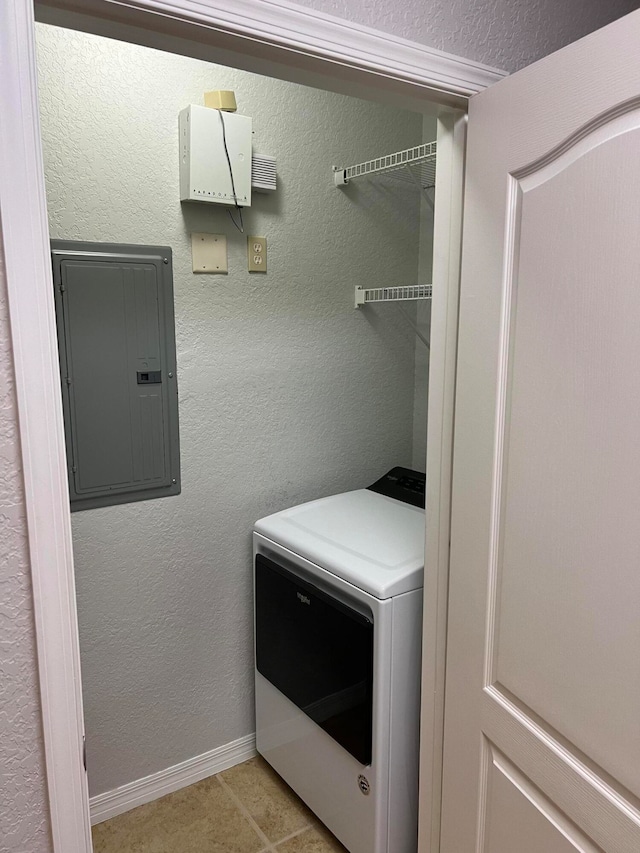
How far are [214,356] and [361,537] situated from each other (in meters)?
0.70

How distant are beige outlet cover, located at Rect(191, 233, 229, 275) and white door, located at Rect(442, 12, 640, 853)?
3.05 ft

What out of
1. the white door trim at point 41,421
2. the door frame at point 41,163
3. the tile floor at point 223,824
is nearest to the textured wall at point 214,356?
the tile floor at point 223,824

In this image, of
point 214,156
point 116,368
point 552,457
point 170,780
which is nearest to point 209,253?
point 214,156

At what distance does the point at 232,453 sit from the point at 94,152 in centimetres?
94

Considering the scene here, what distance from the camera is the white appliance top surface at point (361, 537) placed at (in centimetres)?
157

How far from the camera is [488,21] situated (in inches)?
44.3

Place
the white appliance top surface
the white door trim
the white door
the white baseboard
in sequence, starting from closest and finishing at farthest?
the white door trim, the white door, the white appliance top surface, the white baseboard

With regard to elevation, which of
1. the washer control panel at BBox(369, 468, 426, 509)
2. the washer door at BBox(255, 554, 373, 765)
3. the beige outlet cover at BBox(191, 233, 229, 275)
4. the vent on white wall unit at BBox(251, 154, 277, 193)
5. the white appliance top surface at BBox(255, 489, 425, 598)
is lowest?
the washer door at BBox(255, 554, 373, 765)

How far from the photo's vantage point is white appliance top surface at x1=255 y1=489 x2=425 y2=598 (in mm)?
1568

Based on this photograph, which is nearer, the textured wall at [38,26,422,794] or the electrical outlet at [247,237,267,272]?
the textured wall at [38,26,422,794]

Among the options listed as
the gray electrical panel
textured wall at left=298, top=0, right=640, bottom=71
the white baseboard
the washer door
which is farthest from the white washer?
textured wall at left=298, top=0, right=640, bottom=71

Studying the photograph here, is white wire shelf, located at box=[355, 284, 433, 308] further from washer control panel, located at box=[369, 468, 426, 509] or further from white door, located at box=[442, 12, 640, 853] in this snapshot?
white door, located at box=[442, 12, 640, 853]

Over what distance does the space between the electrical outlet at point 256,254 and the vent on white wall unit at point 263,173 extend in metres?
0.15

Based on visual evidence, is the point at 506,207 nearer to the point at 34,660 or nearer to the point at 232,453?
the point at 34,660
